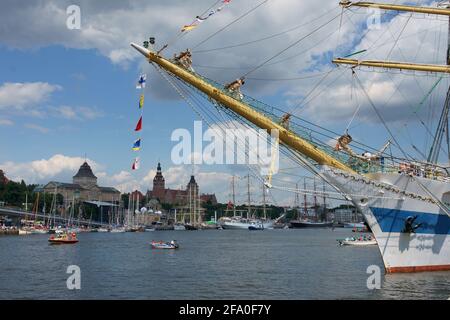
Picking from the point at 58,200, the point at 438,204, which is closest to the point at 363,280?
the point at 438,204

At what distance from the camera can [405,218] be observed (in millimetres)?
30344

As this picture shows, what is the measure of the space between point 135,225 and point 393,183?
148052 mm

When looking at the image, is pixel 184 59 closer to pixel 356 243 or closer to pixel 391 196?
pixel 391 196

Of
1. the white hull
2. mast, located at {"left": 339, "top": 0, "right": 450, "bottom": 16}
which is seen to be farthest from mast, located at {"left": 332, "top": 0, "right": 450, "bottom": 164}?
the white hull

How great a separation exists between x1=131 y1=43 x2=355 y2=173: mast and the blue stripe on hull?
305cm

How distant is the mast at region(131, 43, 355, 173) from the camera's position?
27281mm

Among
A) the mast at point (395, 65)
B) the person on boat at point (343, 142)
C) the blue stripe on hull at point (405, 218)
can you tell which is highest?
the mast at point (395, 65)

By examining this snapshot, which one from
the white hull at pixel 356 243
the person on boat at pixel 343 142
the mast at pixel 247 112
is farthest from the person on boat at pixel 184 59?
the white hull at pixel 356 243

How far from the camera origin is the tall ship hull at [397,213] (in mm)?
30000

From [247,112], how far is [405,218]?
36.6 feet

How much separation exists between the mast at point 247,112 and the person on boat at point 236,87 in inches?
14.0

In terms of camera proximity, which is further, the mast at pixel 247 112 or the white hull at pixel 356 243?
the white hull at pixel 356 243

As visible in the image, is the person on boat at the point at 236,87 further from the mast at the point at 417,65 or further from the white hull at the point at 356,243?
the white hull at the point at 356,243
